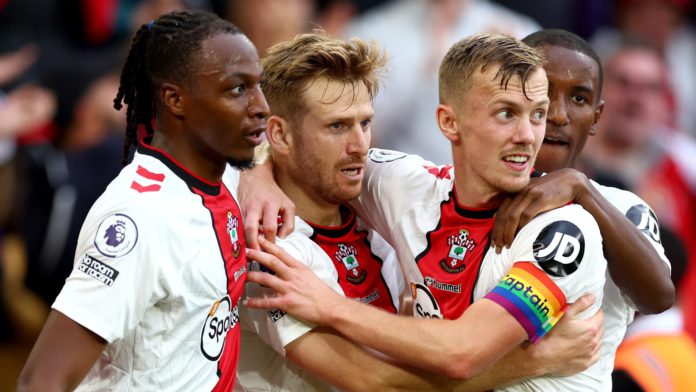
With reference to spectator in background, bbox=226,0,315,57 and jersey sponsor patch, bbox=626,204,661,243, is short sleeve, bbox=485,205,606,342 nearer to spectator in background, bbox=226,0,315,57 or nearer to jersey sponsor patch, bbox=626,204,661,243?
jersey sponsor patch, bbox=626,204,661,243

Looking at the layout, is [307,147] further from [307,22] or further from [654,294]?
[307,22]

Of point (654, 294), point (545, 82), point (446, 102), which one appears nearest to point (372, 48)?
point (446, 102)

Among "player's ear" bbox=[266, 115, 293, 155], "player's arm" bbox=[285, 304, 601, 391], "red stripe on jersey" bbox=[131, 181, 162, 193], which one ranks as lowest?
"player's arm" bbox=[285, 304, 601, 391]

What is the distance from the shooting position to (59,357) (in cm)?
377

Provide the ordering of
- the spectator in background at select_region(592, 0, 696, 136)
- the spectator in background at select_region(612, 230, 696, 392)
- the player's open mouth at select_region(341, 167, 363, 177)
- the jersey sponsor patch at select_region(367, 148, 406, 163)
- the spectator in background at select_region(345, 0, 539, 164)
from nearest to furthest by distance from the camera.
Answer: the player's open mouth at select_region(341, 167, 363, 177), the jersey sponsor patch at select_region(367, 148, 406, 163), the spectator in background at select_region(612, 230, 696, 392), the spectator in background at select_region(345, 0, 539, 164), the spectator in background at select_region(592, 0, 696, 136)

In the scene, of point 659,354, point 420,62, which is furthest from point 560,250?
point 420,62

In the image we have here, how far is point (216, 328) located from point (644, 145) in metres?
6.13

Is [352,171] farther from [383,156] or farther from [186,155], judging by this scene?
[186,155]

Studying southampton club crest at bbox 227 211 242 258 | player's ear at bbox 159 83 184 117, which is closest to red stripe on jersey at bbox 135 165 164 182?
player's ear at bbox 159 83 184 117

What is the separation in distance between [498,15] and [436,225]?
15.6ft

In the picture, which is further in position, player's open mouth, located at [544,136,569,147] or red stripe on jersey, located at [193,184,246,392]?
player's open mouth, located at [544,136,569,147]

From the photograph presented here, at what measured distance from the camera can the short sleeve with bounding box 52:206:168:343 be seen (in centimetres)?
382

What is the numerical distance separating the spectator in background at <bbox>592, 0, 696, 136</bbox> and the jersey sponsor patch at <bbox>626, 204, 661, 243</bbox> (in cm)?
573

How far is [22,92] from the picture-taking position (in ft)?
28.1
